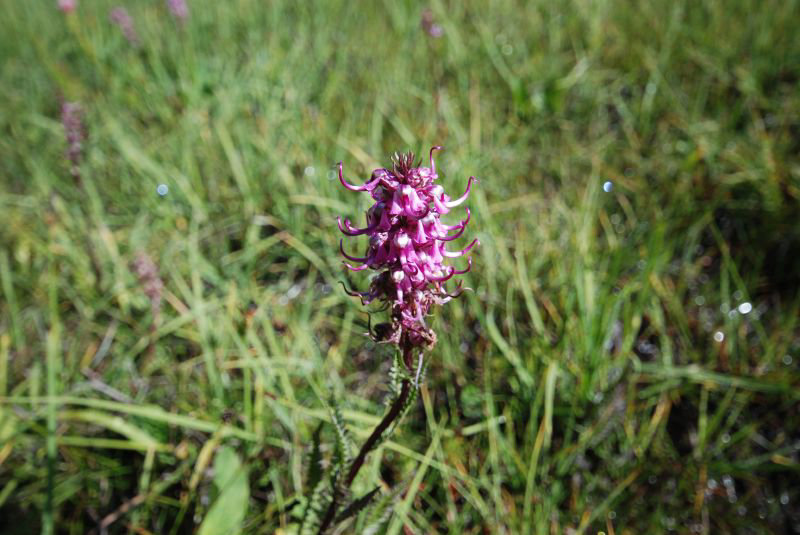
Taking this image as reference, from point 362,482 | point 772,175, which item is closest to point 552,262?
point 772,175

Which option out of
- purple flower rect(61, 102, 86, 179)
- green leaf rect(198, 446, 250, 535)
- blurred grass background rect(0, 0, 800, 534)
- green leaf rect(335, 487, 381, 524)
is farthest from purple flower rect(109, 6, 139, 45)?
green leaf rect(335, 487, 381, 524)

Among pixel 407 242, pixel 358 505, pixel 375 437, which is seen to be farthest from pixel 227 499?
pixel 407 242

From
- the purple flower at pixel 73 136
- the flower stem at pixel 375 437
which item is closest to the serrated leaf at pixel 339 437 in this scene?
the flower stem at pixel 375 437

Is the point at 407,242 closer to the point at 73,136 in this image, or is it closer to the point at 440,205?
the point at 440,205

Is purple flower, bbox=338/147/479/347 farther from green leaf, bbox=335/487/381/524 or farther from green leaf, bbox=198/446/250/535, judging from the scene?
green leaf, bbox=198/446/250/535

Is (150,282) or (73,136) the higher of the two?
(73,136)

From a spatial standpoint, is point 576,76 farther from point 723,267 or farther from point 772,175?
point 723,267
